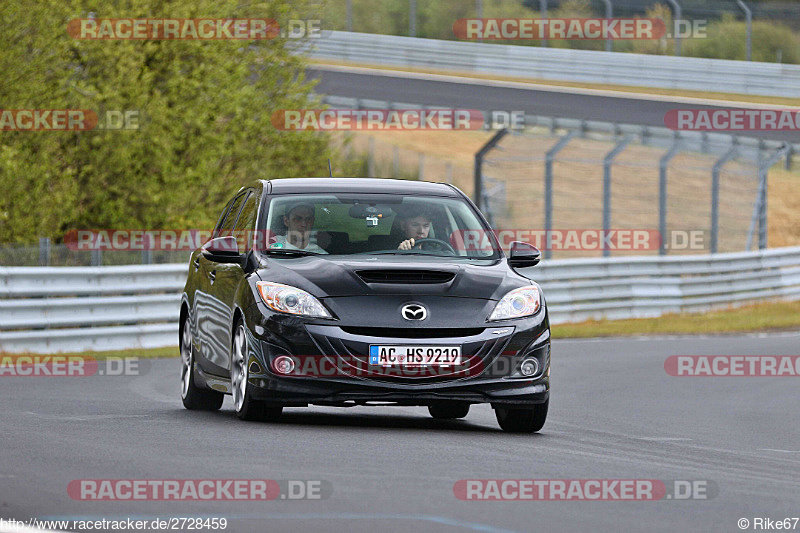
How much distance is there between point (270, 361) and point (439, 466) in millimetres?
2054

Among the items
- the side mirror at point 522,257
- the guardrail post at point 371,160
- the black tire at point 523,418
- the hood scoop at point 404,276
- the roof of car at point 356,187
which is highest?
the roof of car at point 356,187

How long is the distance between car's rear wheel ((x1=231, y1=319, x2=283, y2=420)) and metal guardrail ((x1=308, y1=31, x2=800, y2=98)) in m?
27.1

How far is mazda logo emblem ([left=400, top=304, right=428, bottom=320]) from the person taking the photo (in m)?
9.86

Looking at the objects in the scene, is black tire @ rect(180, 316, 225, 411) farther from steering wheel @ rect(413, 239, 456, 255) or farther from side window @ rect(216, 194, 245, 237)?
steering wheel @ rect(413, 239, 456, 255)

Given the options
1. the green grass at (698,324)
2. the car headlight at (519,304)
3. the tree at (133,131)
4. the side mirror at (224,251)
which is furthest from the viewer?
the green grass at (698,324)

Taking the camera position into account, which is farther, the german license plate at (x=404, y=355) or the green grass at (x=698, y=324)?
the green grass at (x=698, y=324)

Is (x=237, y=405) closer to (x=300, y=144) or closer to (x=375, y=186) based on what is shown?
(x=375, y=186)

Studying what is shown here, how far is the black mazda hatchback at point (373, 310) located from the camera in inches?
388

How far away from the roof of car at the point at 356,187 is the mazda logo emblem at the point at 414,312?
151cm

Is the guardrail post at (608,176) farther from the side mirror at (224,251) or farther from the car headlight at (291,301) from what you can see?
the car headlight at (291,301)

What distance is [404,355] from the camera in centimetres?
983

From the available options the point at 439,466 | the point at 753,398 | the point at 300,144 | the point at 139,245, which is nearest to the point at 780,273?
the point at 300,144

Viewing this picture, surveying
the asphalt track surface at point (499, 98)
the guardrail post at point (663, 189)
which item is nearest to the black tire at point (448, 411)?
the guardrail post at point (663, 189)

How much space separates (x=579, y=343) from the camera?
73.8 feet
